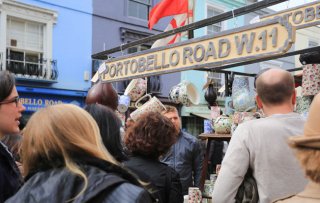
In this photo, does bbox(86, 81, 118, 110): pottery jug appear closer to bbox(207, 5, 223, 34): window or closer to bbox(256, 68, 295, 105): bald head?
bbox(256, 68, 295, 105): bald head

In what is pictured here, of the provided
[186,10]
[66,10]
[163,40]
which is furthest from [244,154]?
[66,10]

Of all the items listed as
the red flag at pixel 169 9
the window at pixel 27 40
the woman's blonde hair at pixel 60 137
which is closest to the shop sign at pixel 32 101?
the window at pixel 27 40

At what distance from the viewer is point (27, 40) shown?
10.4 metres

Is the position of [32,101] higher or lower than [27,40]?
lower

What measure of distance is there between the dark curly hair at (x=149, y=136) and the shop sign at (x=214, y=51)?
55 centimetres

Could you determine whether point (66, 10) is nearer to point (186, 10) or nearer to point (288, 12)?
point (186, 10)

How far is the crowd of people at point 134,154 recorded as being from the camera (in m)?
1.15

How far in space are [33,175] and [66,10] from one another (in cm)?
1030

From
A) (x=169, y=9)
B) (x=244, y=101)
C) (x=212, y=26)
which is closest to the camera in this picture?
(x=244, y=101)

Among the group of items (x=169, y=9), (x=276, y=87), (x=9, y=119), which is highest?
(x=169, y=9)

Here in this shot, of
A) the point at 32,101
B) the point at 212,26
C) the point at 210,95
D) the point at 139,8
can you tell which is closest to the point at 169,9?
the point at 210,95

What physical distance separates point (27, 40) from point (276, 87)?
939 centimetres

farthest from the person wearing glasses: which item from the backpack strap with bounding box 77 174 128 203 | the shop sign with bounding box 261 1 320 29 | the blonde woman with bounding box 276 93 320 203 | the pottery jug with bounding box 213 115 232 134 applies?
the shop sign with bounding box 261 1 320 29

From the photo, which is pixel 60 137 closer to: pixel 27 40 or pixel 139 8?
pixel 27 40
